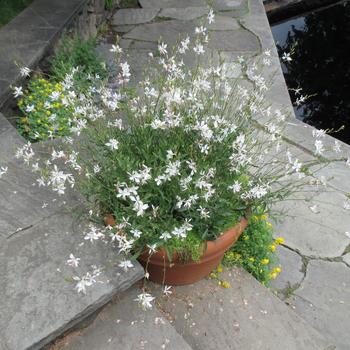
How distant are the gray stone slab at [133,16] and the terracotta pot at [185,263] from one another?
12.0ft

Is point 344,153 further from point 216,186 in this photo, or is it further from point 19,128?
point 19,128

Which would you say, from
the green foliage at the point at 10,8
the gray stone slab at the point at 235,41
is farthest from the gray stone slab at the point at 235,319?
the gray stone slab at the point at 235,41

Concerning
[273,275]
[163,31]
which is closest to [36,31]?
[163,31]

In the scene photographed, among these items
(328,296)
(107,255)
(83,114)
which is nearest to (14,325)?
(107,255)

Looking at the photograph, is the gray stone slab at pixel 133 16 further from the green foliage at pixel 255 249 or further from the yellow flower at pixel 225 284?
the yellow flower at pixel 225 284

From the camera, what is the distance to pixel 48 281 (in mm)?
1729

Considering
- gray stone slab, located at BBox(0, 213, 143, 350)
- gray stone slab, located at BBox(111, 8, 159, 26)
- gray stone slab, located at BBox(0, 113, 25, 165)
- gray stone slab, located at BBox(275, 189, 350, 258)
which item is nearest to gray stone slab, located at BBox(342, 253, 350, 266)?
gray stone slab, located at BBox(275, 189, 350, 258)

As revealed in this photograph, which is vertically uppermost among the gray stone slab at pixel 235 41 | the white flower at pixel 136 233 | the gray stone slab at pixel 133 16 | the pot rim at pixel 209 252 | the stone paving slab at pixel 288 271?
the gray stone slab at pixel 133 16

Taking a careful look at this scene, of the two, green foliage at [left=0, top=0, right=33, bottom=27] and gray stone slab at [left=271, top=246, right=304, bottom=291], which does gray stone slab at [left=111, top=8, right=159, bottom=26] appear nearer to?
green foliage at [left=0, top=0, right=33, bottom=27]

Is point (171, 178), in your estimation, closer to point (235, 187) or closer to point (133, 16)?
point (235, 187)

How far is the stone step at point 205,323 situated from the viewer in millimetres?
1767

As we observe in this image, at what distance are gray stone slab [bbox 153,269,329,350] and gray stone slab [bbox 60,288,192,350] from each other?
0.16m

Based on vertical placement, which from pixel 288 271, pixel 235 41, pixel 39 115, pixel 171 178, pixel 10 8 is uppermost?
pixel 10 8

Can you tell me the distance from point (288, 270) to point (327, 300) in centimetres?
25
